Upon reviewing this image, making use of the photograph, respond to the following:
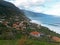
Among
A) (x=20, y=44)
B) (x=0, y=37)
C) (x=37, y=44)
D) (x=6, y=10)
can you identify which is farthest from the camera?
(x=6, y=10)

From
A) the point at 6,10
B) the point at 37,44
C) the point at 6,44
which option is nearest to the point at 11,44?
the point at 6,44

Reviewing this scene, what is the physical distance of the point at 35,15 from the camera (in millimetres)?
58000

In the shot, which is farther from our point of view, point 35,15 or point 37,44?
point 35,15

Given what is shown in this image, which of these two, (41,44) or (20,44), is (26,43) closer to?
(20,44)

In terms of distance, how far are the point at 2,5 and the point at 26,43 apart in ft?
102

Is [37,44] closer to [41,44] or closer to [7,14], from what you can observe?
[41,44]

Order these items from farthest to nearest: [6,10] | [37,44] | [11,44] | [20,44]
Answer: [6,10] → [37,44] → [11,44] → [20,44]

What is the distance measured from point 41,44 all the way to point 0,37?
5.55 ft

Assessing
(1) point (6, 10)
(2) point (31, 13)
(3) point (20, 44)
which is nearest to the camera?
(3) point (20, 44)

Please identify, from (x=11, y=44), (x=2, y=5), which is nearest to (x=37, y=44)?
(x=11, y=44)

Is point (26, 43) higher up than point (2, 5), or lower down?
lower down

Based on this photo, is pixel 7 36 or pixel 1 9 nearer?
pixel 7 36

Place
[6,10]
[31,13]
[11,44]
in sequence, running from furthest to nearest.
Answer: [31,13], [6,10], [11,44]

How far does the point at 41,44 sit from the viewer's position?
6422 mm
